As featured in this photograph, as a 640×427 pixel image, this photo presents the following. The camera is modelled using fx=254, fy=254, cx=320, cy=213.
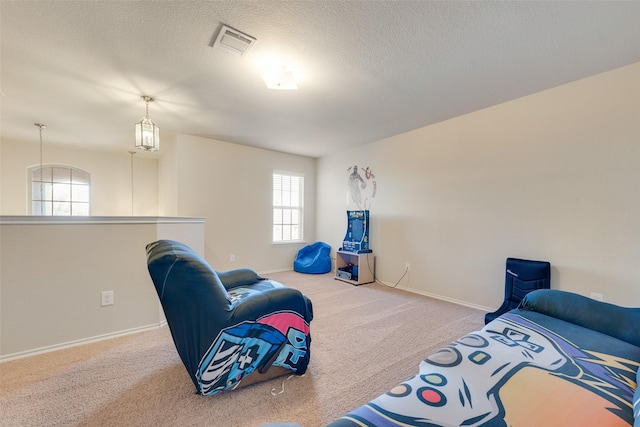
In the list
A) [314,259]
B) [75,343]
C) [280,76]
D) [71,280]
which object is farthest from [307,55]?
[314,259]

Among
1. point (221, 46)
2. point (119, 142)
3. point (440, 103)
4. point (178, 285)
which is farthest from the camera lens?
point (119, 142)

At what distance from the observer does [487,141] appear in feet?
9.96

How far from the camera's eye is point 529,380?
951 millimetres

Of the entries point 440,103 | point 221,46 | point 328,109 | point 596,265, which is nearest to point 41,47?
point 221,46

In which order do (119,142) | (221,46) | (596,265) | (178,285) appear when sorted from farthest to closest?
(119,142)
(596,265)
(221,46)
(178,285)

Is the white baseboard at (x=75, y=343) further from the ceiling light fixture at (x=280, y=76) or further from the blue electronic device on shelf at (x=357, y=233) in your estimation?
the blue electronic device on shelf at (x=357, y=233)

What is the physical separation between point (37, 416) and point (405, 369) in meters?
2.25

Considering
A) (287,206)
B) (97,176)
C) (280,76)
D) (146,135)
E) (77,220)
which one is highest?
(280,76)

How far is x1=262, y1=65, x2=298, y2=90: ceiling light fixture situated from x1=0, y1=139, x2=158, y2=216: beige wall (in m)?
4.72

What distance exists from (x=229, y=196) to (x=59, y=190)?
11.2 ft

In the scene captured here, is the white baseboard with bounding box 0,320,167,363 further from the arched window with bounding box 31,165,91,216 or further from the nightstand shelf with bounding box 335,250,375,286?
the arched window with bounding box 31,165,91,216

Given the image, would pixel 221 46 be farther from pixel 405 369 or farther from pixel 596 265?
pixel 596 265

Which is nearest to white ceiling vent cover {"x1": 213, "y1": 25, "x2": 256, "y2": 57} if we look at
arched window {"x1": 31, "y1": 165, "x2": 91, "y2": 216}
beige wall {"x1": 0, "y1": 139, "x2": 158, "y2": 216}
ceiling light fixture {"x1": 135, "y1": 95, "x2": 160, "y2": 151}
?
ceiling light fixture {"x1": 135, "y1": 95, "x2": 160, "y2": 151}

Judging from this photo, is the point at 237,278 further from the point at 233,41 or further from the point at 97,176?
A: the point at 97,176
